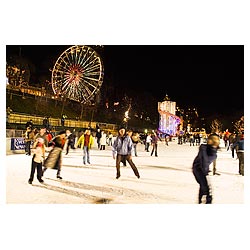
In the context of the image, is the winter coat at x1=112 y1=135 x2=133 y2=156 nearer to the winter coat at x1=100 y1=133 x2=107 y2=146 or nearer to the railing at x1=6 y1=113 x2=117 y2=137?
the railing at x1=6 y1=113 x2=117 y2=137

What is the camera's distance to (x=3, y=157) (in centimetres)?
634

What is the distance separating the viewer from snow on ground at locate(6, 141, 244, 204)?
5.61 metres

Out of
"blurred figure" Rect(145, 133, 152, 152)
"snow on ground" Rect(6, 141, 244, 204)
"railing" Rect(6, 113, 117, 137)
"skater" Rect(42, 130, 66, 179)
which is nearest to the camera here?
"snow on ground" Rect(6, 141, 244, 204)

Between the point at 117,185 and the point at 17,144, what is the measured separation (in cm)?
346

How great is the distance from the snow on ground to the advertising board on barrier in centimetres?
27

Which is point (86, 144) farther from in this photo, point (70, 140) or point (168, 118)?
point (168, 118)

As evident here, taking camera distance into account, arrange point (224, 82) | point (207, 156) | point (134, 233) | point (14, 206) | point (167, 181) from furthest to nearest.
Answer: point (224, 82)
point (167, 181)
point (14, 206)
point (207, 156)
point (134, 233)

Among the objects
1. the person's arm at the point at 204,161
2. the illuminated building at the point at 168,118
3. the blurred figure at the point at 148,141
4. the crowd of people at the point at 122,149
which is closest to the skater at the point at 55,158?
the crowd of people at the point at 122,149

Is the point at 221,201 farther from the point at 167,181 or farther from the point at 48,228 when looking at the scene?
the point at 48,228

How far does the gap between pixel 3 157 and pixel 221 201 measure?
4.02 metres

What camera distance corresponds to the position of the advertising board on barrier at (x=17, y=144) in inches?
318

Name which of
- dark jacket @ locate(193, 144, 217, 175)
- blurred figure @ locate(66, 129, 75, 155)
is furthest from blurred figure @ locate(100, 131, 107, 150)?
dark jacket @ locate(193, 144, 217, 175)
